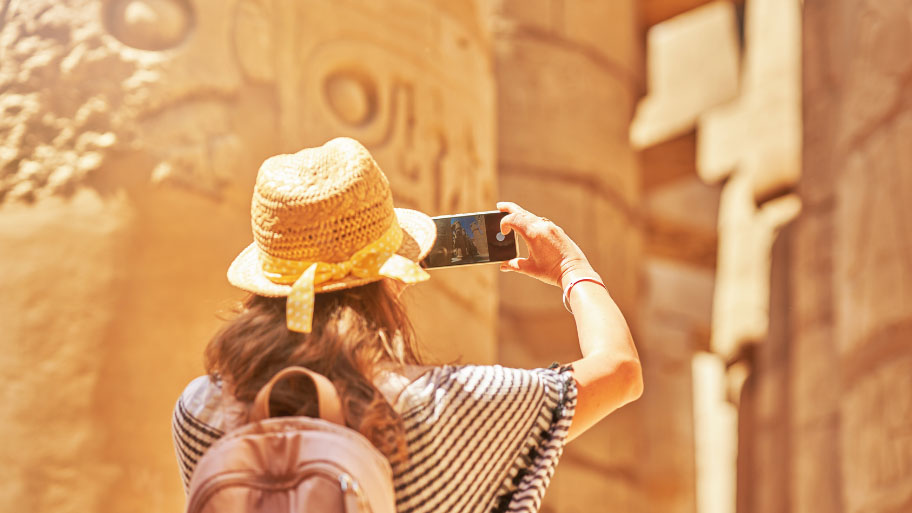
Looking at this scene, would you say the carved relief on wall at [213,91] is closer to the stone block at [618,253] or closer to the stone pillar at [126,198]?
the stone pillar at [126,198]

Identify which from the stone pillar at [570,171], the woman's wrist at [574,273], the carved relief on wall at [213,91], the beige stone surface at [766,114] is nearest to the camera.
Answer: the woman's wrist at [574,273]

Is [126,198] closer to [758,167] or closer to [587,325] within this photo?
[587,325]

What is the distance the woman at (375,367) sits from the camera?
4.97ft

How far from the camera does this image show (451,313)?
4.00 meters

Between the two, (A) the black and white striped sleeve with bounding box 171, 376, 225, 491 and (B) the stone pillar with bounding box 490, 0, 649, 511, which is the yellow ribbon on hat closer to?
(A) the black and white striped sleeve with bounding box 171, 376, 225, 491

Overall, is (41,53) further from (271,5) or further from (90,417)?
(90,417)

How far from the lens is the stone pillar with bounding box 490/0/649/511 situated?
7.13m

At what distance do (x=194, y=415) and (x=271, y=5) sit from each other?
2.43 m

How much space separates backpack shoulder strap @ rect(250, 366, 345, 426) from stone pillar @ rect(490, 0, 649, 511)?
5645mm

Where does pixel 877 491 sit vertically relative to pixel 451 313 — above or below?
below

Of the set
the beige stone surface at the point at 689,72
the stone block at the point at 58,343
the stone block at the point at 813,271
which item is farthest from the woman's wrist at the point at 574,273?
the beige stone surface at the point at 689,72

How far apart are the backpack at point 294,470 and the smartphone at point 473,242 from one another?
0.53m

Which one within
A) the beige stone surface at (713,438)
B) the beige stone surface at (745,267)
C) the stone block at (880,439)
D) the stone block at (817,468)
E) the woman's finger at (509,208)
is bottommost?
the beige stone surface at (713,438)

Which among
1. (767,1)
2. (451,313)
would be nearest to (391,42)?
(451,313)
